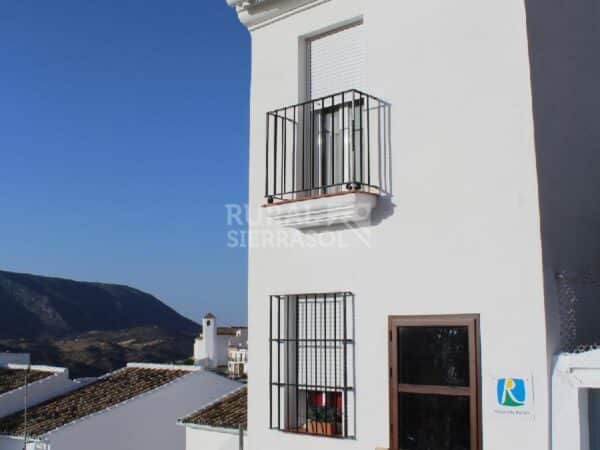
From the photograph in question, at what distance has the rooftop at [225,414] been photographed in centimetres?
1550

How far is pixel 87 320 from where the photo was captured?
423 ft

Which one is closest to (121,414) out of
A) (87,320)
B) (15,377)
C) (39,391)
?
(39,391)

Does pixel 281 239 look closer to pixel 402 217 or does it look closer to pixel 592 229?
pixel 402 217

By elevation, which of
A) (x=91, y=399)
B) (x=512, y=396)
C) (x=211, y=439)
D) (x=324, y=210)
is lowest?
(x=211, y=439)

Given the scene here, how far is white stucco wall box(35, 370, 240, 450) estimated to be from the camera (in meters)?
20.1

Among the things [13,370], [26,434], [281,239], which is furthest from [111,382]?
[281,239]

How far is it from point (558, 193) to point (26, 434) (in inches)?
715

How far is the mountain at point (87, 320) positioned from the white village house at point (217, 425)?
4010 centimetres

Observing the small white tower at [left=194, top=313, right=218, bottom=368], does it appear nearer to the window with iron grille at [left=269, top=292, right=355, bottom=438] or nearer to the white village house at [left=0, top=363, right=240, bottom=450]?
the white village house at [left=0, top=363, right=240, bottom=450]

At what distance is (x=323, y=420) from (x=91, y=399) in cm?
1737

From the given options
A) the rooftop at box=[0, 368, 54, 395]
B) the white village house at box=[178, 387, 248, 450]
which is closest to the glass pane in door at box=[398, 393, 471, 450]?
the white village house at box=[178, 387, 248, 450]

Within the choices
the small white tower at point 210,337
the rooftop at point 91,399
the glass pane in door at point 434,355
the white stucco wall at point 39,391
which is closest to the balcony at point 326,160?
the glass pane in door at point 434,355

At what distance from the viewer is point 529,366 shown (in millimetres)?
5938

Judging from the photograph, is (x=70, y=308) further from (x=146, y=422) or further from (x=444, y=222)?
(x=444, y=222)
